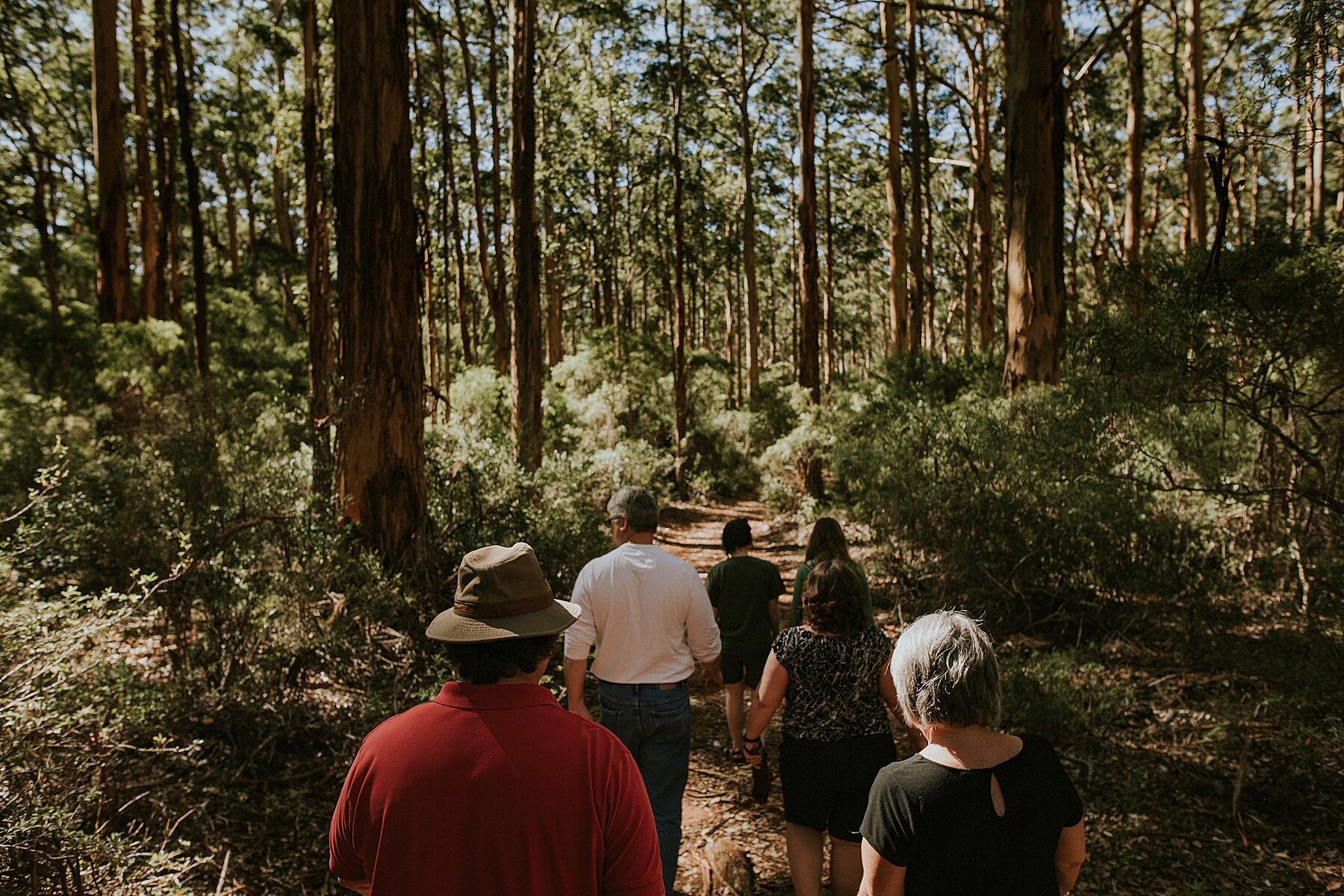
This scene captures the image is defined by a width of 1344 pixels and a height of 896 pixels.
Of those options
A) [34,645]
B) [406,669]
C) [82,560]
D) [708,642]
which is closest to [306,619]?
[406,669]

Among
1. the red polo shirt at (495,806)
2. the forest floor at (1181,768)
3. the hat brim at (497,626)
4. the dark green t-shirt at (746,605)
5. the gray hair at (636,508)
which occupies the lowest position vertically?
the forest floor at (1181,768)

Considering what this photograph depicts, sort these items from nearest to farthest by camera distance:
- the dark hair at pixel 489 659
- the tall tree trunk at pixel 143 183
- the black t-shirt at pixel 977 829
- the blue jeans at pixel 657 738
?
the dark hair at pixel 489 659
the black t-shirt at pixel 977 829
the blue jeans at pixel 657 738
the tall tree trunk at pixel 143 183

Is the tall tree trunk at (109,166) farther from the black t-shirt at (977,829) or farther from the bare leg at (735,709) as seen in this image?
the black t-shirt at (977,829)

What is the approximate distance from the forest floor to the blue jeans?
880 millimetres

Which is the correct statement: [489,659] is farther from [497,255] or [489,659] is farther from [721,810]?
[497,255]

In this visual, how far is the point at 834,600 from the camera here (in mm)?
3482

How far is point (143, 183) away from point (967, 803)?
749 inches

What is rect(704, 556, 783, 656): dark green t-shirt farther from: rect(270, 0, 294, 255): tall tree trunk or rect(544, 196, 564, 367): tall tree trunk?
rect(544, 196, 564, 367): tall tree trunk

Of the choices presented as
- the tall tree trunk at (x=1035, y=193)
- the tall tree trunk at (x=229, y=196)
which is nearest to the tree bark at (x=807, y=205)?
the tall tree trunk at (x=1035, y=193)

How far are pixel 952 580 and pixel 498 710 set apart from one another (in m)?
6.83

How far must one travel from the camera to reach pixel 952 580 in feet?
25.7

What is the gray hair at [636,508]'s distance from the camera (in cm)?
404

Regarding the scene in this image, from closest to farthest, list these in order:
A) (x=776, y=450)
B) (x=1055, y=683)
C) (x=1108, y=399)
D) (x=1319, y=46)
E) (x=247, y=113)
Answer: (x=1319, y=46), (x=1055, y=683), (x=1108, y=399), (x=776, y=450), (x=247, y=113)

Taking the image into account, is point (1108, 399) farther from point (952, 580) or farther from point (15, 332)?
point (15, 332)
